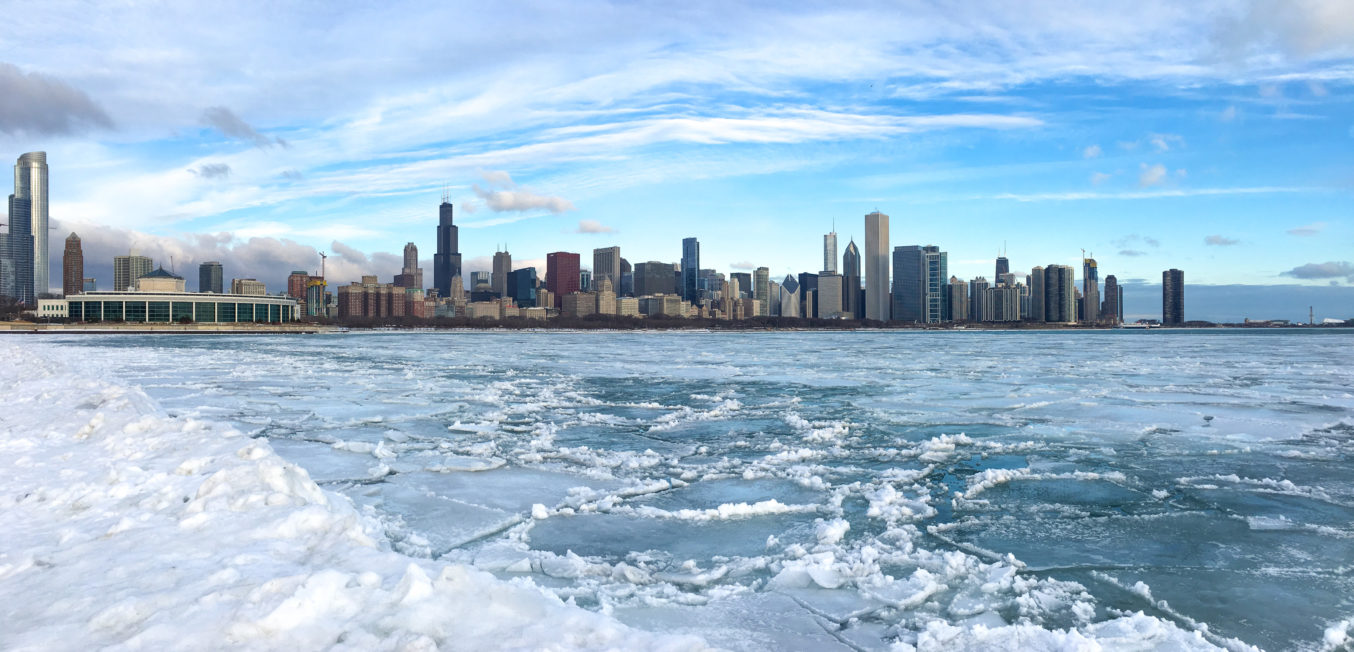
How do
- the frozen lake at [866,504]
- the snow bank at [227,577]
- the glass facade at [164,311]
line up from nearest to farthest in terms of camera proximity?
1. the snow bank at [227,577]
2. the frozen lake at [866,504]
3. the glass facade at [164,311]

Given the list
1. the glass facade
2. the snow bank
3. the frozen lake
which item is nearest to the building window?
the glass facade

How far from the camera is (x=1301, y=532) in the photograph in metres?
5.90

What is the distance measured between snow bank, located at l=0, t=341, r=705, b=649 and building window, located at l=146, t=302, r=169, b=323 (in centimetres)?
13374

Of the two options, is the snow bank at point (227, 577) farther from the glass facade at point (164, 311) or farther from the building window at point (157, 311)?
the building window at point (157, 311)

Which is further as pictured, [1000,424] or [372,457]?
[1000,424]

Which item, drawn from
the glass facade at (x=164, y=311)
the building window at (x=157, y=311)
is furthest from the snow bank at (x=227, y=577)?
the building window at (x=157, y=311)

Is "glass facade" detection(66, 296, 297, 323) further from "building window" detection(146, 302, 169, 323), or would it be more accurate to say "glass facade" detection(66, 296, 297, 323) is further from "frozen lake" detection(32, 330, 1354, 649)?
"frozen lake" detection(32, 330, 1354, 649)

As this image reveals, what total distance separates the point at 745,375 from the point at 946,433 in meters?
12.9

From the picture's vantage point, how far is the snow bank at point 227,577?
3.25 meters

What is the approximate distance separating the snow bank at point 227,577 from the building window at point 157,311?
439 feet

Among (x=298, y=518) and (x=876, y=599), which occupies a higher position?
(x=298, y=518)

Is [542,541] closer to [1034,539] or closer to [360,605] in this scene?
[360,605]

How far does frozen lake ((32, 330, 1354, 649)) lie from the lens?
438cm

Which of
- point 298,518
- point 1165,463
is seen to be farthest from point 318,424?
point 1165,463
